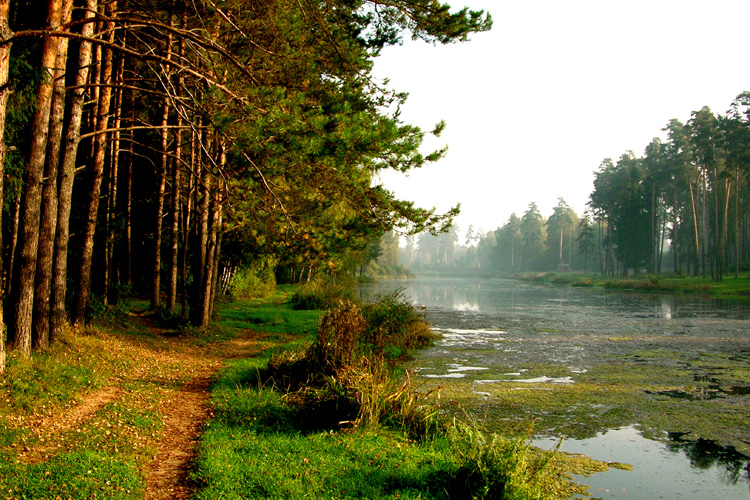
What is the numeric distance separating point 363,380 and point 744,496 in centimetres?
454

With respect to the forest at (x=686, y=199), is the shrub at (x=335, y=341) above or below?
below

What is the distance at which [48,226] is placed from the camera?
8242mm

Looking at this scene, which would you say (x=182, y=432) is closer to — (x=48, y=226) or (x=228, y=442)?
(x=228, y=442)

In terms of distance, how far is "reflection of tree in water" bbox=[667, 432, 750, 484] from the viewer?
262 inches

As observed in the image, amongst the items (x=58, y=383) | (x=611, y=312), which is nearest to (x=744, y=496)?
(x=58, y=383)

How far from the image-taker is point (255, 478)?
483 cm

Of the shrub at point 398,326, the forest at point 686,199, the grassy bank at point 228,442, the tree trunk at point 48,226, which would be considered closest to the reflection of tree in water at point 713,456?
the grassy bank at point 228,442

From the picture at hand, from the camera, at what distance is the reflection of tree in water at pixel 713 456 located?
6655mm

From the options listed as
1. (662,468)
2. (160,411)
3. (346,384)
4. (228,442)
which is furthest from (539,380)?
(160,411)

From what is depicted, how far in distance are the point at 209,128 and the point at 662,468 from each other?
25.6ft

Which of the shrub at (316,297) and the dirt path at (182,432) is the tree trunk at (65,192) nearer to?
the dirt path at (182,432)

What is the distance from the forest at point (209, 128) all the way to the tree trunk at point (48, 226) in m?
0.02

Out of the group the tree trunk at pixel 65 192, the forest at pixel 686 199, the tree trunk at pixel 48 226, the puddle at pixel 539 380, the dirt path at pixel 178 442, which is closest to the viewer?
the dirt path at pixel 178 442

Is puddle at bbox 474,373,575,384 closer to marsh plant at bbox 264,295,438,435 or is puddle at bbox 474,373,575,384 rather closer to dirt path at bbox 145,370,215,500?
marsh plant at bbox 264,295,438,435
